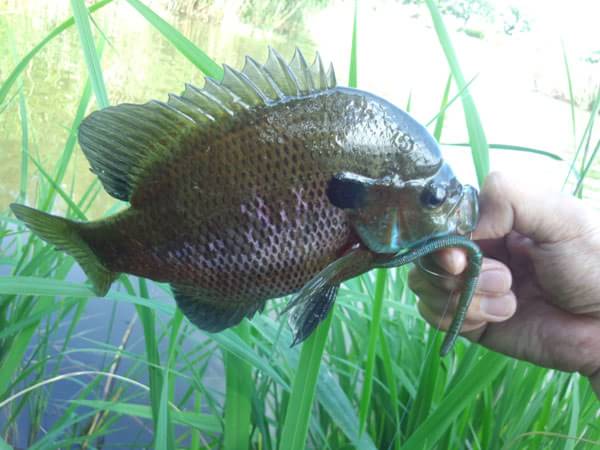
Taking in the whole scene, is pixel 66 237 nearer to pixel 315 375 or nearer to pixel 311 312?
pixel 311 312

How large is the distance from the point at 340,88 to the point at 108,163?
0.21m

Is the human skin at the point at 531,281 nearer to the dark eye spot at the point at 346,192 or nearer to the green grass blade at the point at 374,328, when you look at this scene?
the green grass blade at the point at 374,328

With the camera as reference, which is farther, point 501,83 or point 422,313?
point 501,83

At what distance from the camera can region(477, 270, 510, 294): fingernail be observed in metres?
0.79

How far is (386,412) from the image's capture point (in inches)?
46.2

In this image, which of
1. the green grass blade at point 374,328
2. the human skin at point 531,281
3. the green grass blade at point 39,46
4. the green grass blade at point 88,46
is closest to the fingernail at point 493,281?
the human skin at point 531,281

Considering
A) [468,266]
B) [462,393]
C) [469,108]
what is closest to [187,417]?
[462,393]

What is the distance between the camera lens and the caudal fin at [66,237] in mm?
480

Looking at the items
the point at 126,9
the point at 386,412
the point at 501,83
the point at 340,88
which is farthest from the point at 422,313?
the point at 126,9

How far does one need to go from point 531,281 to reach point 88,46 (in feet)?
2.70

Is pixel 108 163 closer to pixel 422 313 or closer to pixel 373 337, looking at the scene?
pixel 373 337

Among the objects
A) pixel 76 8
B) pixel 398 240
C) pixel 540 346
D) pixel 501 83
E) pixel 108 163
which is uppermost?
pixel 501 83

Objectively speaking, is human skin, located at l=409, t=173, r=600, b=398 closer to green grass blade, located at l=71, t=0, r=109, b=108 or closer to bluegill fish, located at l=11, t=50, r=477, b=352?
bluegill fish, located at l=11, t=50, r=477, b=352

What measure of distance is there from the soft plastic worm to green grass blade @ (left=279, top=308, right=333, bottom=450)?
129mm
